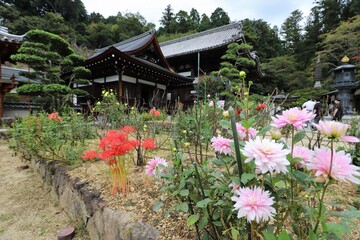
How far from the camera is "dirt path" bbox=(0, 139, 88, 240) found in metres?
2.00

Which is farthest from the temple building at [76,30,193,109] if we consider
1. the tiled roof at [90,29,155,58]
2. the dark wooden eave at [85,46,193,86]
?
the tiled roof at [90,29,155,58]

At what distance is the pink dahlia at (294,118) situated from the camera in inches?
25.3

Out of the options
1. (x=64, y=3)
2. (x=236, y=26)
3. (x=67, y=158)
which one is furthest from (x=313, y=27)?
(x=64, y=3)

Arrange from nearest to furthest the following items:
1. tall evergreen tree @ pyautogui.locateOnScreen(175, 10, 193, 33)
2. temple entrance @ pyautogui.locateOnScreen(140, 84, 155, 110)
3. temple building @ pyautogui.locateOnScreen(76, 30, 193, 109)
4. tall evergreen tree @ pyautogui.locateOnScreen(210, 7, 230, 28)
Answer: temple building @ pyautogui.locateOnScreen(76, 30, 193, 109), temple entrance @ pyautogui.locateOnScreen(140, 84, 155, 110), tall evergreen tree @ pyautogui.locateOnScreen(210, 7, 230, 28), tall evergreen tree @ pyautogui.locateOnScreen(175, 10, 193, 33)

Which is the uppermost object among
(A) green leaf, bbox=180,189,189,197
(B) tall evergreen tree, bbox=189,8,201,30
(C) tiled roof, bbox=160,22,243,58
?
(B) tall evergreen tree, bbox=189,8,201,30

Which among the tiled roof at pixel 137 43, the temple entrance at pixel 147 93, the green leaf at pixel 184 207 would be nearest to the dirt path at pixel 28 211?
the green leaf at pixel 184 207

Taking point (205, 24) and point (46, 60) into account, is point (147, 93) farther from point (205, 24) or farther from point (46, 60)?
point (205, 24)

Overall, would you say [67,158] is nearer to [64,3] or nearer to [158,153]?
[158,153]

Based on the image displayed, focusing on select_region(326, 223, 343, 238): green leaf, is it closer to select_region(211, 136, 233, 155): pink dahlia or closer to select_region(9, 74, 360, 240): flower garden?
select_region(9, 74, 360, 240): flower garden

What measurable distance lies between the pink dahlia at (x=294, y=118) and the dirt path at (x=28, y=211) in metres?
2.08

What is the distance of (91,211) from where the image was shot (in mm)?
1800

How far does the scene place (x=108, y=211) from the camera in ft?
5.10

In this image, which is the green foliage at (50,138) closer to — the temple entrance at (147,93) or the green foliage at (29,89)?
the green foliage at (29,89)

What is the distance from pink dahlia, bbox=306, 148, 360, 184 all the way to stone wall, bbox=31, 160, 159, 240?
3.31ft
